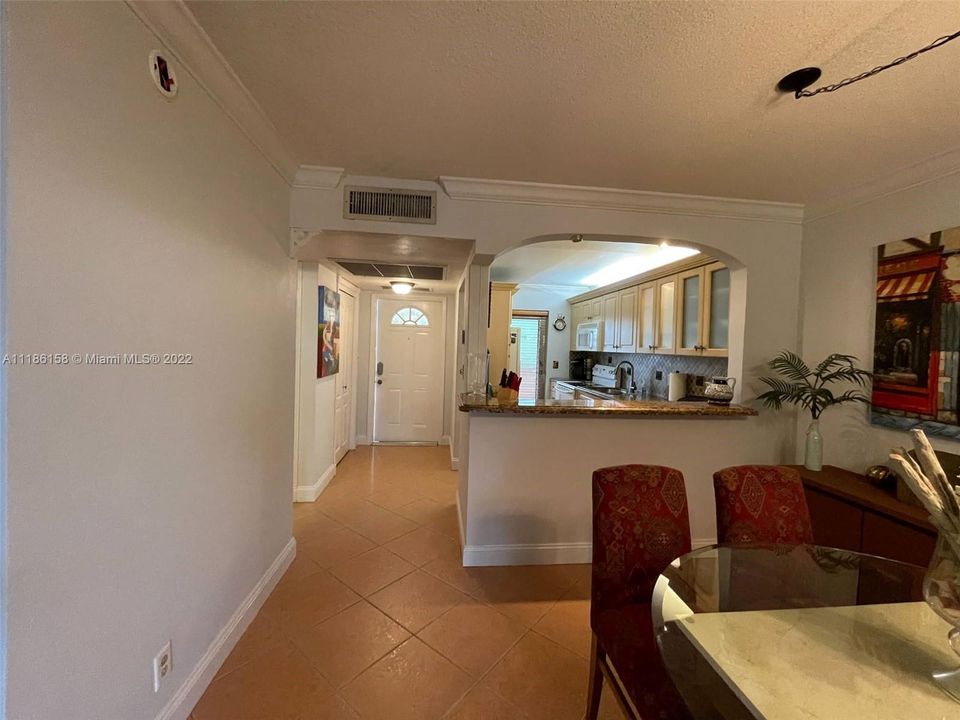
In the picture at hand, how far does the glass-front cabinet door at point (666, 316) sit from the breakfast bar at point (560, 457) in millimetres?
1274

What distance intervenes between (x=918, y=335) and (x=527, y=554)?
2.46 m

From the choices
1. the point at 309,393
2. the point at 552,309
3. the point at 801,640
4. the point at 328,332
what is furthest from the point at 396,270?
the point at 801,640

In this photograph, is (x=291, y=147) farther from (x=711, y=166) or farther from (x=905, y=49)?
(x=905, y=49)

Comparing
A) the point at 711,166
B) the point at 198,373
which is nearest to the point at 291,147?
the point at 198,373

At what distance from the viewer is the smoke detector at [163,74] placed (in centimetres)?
116

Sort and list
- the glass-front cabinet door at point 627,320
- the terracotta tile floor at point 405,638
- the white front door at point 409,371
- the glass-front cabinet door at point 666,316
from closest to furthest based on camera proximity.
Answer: the terracotta tile floor at point 405,638, the glass-front cabinet door at point 666,316, the glass-front cabinet door at point 627,320, the white front door at point 409,371

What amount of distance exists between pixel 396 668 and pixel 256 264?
193 centimetres

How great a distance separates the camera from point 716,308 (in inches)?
126

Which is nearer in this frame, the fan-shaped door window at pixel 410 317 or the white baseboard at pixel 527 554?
the white baseboard at pixel 527 554

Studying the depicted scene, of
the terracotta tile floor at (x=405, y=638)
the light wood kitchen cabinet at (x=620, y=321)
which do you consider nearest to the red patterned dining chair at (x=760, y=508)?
the terracotta tile floor at (x=405, y=638)

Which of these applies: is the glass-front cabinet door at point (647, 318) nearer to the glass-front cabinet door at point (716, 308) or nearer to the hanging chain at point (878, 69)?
the glass-front cabinet door at point (716, 308)

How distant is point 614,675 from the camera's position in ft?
4.11

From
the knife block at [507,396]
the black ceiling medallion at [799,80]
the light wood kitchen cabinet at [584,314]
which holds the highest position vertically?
the black ceiling medallion at [799,80]

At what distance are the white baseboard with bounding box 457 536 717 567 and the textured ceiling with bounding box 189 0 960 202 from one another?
2293 mm
